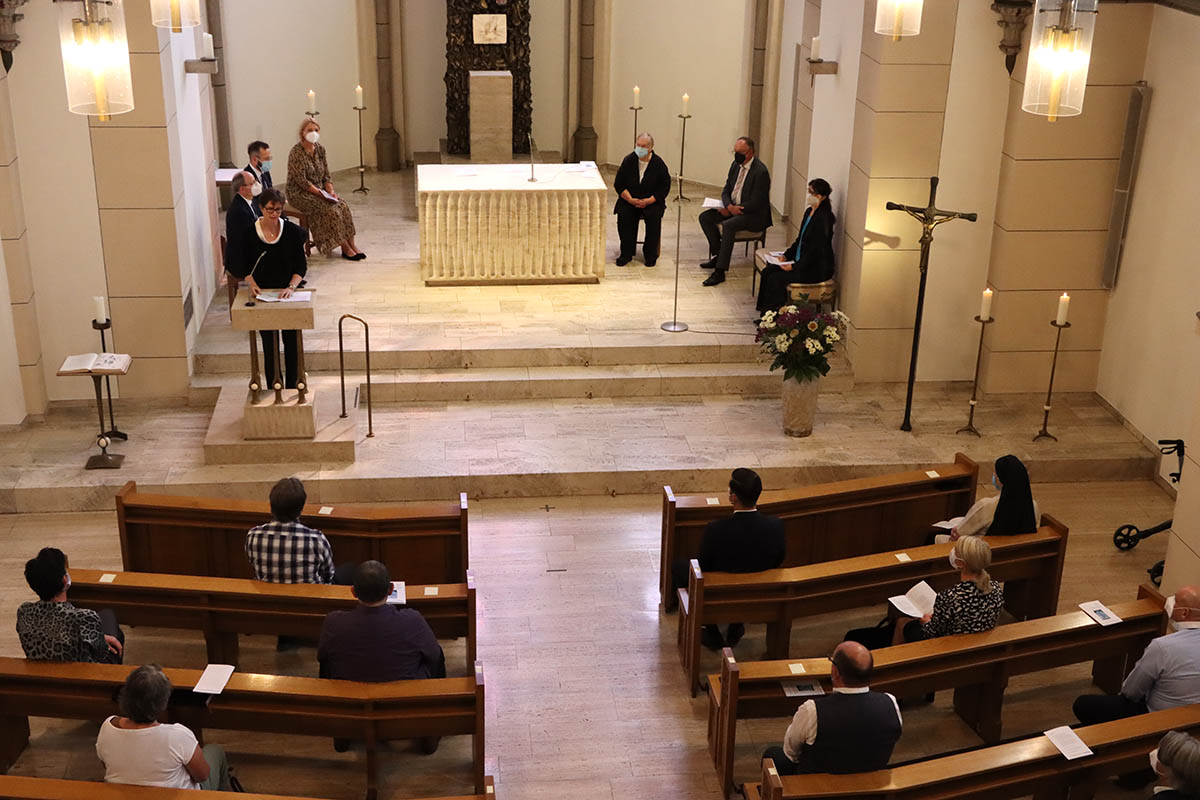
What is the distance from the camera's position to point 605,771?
605 centimetres

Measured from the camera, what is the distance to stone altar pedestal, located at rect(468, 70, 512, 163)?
13.3 meters

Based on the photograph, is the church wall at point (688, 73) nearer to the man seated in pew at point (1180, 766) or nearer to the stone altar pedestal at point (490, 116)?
the stone altar pedestal at point (490, 116)

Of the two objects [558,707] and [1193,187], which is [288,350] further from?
[1193,187]

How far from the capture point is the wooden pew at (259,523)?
7.02 m

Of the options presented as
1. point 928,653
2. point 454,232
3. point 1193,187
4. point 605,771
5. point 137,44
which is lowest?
point 605,771

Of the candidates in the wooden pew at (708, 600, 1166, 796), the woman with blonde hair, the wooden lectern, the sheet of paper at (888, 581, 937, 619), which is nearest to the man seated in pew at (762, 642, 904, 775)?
the wooden pew at (708, 600, 1166, 796)

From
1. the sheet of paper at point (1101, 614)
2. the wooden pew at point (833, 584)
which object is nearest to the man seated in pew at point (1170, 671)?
the sheet of paper at point (1101, 614)

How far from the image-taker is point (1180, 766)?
14.8 feet

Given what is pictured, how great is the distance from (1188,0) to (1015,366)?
291 cm

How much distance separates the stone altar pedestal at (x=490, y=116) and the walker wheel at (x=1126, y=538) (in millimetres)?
7667

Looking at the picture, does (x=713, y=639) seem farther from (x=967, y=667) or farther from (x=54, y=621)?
(x=54, y=621)

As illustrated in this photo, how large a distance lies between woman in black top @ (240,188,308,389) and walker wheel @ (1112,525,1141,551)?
557cm

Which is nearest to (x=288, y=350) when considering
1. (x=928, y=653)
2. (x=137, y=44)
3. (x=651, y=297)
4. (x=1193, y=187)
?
(x=137, y=44)

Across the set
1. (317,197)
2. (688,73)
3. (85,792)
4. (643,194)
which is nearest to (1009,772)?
(85,792)
